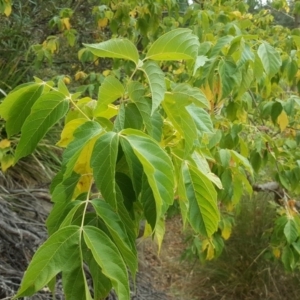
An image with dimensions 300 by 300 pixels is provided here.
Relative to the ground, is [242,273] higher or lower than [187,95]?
lower

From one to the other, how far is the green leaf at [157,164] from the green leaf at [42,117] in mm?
169

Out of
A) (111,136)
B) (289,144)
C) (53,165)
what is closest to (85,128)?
(111,136)

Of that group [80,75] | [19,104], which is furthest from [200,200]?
[80,75]

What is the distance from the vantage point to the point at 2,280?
2211mm

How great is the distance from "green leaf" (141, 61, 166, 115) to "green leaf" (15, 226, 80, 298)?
0.25m

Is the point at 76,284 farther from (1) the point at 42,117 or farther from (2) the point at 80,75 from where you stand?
(2) the point at 80,75

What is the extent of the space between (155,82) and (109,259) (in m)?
0.32

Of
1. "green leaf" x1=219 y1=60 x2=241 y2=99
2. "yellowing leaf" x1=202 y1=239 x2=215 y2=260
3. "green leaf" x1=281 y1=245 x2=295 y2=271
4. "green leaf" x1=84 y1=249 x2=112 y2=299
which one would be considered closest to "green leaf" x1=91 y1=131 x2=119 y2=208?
"green leaf" x1=84 y1=249 x2=112 y2=299

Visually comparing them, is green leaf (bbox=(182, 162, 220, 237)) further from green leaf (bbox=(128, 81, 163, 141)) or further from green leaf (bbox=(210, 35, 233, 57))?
green leaf (bbox=(210, 35, 233, 57))

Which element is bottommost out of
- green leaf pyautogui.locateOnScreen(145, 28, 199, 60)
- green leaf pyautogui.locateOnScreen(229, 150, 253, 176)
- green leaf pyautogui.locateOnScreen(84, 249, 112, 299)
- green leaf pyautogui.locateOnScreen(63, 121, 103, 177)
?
green leaf pyautogui.locateOnScreen(229, 150, 253, 176)

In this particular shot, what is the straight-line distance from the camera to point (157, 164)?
73cm

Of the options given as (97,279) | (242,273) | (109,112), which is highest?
(109,112)

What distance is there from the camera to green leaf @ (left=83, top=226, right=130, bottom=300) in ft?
2.22

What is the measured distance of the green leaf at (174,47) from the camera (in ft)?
2.91
